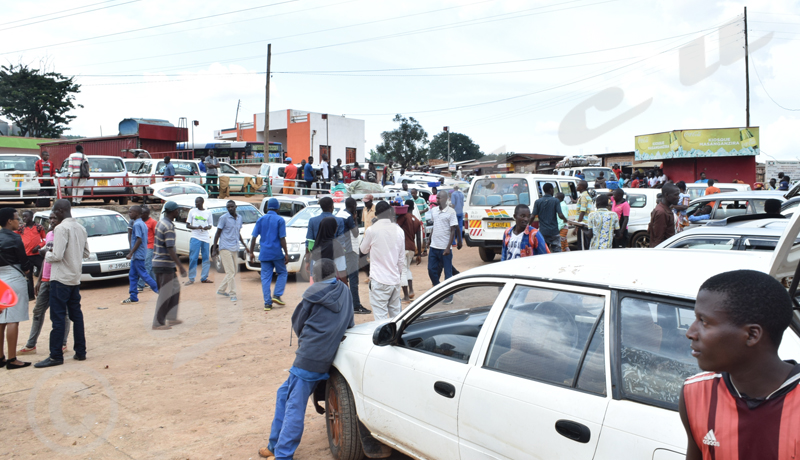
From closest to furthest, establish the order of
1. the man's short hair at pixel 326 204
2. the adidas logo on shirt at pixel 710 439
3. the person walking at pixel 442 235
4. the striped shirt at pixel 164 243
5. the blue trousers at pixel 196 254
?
the adidas logo on shirt at pixel 710 439
the man's short hair at pixel 326 204
the striped shirt at pixel 164 243
the person walking at pixel 442 235
the blue trousers at pixel 196 254

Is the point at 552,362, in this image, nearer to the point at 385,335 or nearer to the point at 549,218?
the point at 385,335

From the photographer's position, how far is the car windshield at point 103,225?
12180 millimetres

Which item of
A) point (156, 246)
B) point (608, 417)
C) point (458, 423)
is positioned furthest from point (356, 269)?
point (608, 417)

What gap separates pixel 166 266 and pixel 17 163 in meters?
13.6

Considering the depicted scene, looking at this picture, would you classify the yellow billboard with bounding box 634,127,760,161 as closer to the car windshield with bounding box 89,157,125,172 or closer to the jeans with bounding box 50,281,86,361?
the car windshield with bounding box 89,157,125,172

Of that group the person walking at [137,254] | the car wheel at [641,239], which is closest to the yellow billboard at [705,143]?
the car wheel at [641,239]

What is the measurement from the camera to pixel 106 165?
19531 mm

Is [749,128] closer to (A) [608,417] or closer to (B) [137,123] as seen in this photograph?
(A) [608,417]

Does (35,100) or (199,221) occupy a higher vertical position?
(35,100)

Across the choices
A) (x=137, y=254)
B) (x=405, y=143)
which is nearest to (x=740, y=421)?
(x=137, y=254)

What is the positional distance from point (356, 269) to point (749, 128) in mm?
28942

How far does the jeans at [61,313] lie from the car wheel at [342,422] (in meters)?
4.08

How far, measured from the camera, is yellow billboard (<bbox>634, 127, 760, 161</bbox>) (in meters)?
28.8

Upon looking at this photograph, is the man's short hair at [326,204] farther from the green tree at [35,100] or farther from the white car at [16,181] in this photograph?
the green tree at [35,100]
